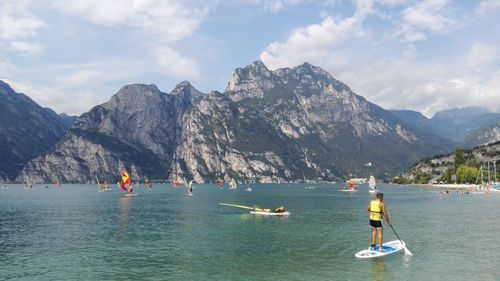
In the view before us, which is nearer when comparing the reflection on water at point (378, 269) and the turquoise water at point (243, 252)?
the reflection on water at point (378, 269)

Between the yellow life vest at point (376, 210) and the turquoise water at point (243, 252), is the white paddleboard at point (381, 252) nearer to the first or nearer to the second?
the turquoise water at point (243, 252)

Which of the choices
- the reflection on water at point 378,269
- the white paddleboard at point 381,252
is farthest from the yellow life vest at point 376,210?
the reflection on water at point 378,269

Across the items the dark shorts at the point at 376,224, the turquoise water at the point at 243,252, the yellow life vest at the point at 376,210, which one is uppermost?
the yellow life vest at the point at 376,210

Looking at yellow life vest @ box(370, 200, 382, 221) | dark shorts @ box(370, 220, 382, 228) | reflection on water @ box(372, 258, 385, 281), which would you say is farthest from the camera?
dark shorts @ box(370, 220, 382, 228)

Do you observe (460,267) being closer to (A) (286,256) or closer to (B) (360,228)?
(A) (286,256)

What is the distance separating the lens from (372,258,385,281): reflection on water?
36.8m

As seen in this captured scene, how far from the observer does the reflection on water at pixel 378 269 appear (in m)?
36.8

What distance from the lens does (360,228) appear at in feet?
244

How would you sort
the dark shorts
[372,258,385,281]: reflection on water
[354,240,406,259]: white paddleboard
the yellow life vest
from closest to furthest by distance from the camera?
[372,258,385,281]: reflection on water
the yellow life vest
the dark shorts
[354,240,406,259]: white paddleboard

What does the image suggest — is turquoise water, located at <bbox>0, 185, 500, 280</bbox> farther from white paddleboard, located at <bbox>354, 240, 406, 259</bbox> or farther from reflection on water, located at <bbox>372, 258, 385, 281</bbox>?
white paddleboard, located at <bbox>354, 240, 406, 259</bbox>

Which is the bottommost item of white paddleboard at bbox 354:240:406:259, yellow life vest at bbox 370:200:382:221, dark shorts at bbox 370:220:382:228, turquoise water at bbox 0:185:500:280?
turquoise water at bbox 0:185:500:280

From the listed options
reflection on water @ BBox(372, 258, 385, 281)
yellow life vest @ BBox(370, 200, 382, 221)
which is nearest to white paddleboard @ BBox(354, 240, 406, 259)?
reflection on water @ BBox(372, 258, 385, 281)

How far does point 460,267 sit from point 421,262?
3676 mm

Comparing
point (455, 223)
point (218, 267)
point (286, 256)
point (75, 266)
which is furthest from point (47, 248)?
point (455, 223)
